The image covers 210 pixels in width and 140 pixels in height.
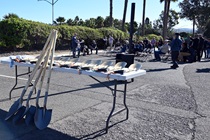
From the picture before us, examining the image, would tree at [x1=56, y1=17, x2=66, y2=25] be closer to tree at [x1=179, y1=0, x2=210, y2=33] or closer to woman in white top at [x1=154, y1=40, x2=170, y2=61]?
tree at [x1=179, y1=0, x2=210, y2=33]

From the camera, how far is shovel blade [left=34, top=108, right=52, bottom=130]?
371 cm

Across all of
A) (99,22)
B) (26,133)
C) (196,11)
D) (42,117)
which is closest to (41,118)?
(42,117)

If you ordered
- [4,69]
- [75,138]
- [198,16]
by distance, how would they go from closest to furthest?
1. [75,138]
2. [4,69]
3. [198,16]

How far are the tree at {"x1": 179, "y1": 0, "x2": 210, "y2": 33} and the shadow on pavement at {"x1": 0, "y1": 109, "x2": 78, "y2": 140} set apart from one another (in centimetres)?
5159

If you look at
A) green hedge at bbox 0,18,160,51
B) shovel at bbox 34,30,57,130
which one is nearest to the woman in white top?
green hedge at bbox 0,18,160,51

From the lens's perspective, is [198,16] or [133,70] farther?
[198,16]

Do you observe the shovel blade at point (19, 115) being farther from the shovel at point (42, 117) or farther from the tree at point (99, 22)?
the tree at point (99, 22)

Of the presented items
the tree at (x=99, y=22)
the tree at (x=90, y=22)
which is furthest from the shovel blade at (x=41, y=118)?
the tree at (x=99, y=22)

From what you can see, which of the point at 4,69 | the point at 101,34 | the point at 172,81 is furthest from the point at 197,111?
the point at 101,34

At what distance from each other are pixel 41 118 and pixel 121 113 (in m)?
1.65

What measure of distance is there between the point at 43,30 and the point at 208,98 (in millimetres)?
→ 15231

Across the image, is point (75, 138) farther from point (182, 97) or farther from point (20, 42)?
point (20, 42)

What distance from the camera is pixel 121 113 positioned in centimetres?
474

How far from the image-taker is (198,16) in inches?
2035
